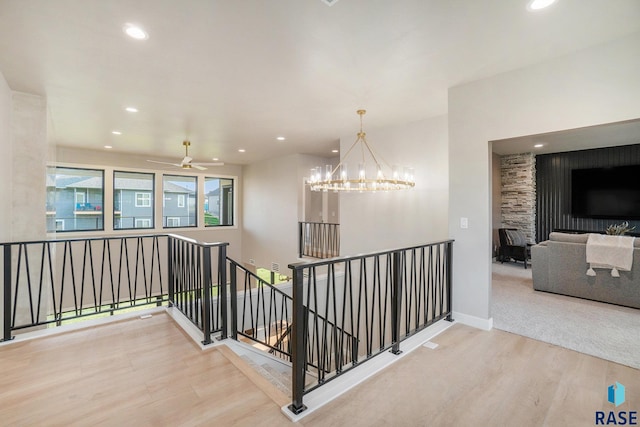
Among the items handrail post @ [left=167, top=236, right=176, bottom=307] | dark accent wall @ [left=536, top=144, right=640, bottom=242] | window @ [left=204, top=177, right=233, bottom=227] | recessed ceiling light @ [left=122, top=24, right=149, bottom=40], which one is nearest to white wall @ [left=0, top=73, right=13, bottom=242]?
handrail post @ [left=167, top=236, right=176, bottom=307]

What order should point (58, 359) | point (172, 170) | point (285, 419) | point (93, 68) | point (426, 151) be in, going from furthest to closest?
point (172, 170), point (426, 151), point (93, 68), point (58, 359), point (285, 419)

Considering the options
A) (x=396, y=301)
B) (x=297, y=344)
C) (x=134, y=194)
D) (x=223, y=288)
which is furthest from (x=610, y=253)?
(x=134, y=194)

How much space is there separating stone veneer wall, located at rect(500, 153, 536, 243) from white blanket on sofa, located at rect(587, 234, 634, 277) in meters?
3.49

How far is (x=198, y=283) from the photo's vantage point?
332 centimetres

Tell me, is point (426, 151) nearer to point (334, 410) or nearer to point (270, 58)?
point (270, 58)

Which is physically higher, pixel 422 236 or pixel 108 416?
pixel 422 236

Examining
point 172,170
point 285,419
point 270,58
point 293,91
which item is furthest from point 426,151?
point 172,170

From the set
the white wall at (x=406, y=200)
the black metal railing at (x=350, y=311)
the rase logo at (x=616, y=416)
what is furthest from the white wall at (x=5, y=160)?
the rase logo at (x=616, y=416)

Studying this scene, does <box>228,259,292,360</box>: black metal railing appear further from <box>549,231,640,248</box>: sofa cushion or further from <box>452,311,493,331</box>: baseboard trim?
<box>549,231,640,248</box>: sofa cushion

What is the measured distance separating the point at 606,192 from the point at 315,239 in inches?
272

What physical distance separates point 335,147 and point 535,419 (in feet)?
20.2

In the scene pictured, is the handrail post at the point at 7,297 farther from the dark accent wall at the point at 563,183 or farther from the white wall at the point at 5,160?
the dark accent wall at the point at 563,183

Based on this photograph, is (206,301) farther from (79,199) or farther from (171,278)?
(79,199)

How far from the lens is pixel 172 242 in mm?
4000
